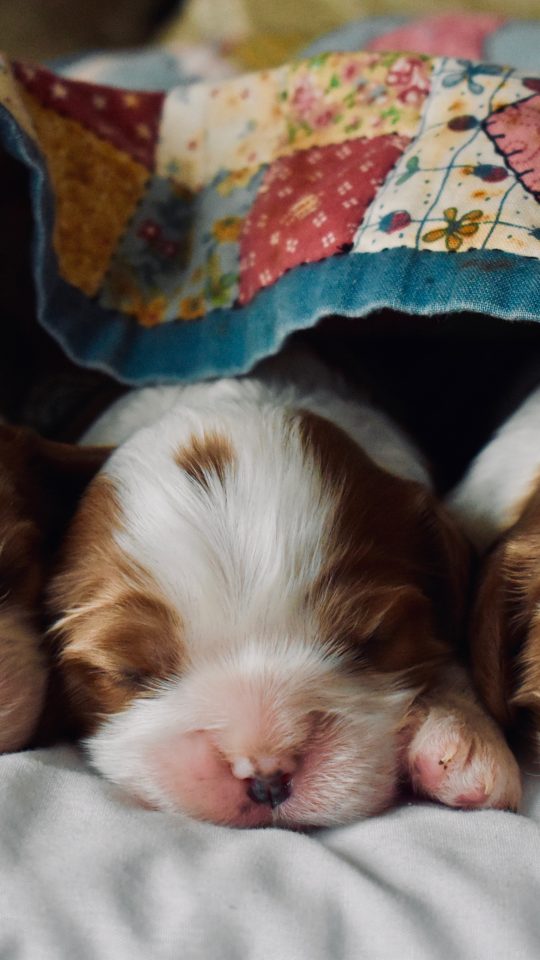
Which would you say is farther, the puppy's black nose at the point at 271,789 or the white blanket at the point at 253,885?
the puppy's black nose at the point at 271,789

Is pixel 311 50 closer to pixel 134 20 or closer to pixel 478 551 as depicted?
pixel 134 20

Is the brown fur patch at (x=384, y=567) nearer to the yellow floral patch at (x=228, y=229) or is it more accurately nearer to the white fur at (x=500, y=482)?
the white fur at (x=500, y=482)

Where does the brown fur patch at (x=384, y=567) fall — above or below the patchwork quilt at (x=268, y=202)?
below

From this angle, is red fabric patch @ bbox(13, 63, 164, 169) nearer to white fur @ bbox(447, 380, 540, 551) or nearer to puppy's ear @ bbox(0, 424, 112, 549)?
puppy's ear @ bbox(0, 424, 112, 549)

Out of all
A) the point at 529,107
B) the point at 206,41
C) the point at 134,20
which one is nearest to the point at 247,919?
the point at 529,107

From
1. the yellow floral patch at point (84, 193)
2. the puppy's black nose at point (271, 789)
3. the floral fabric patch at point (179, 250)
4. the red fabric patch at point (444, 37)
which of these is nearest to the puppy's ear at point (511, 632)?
the puppy's black nose at point (271, 789)

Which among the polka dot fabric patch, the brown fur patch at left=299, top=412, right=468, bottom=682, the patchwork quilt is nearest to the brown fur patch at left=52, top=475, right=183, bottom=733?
the brown fur patch at left=299, top=412, right=468, bottom=682
